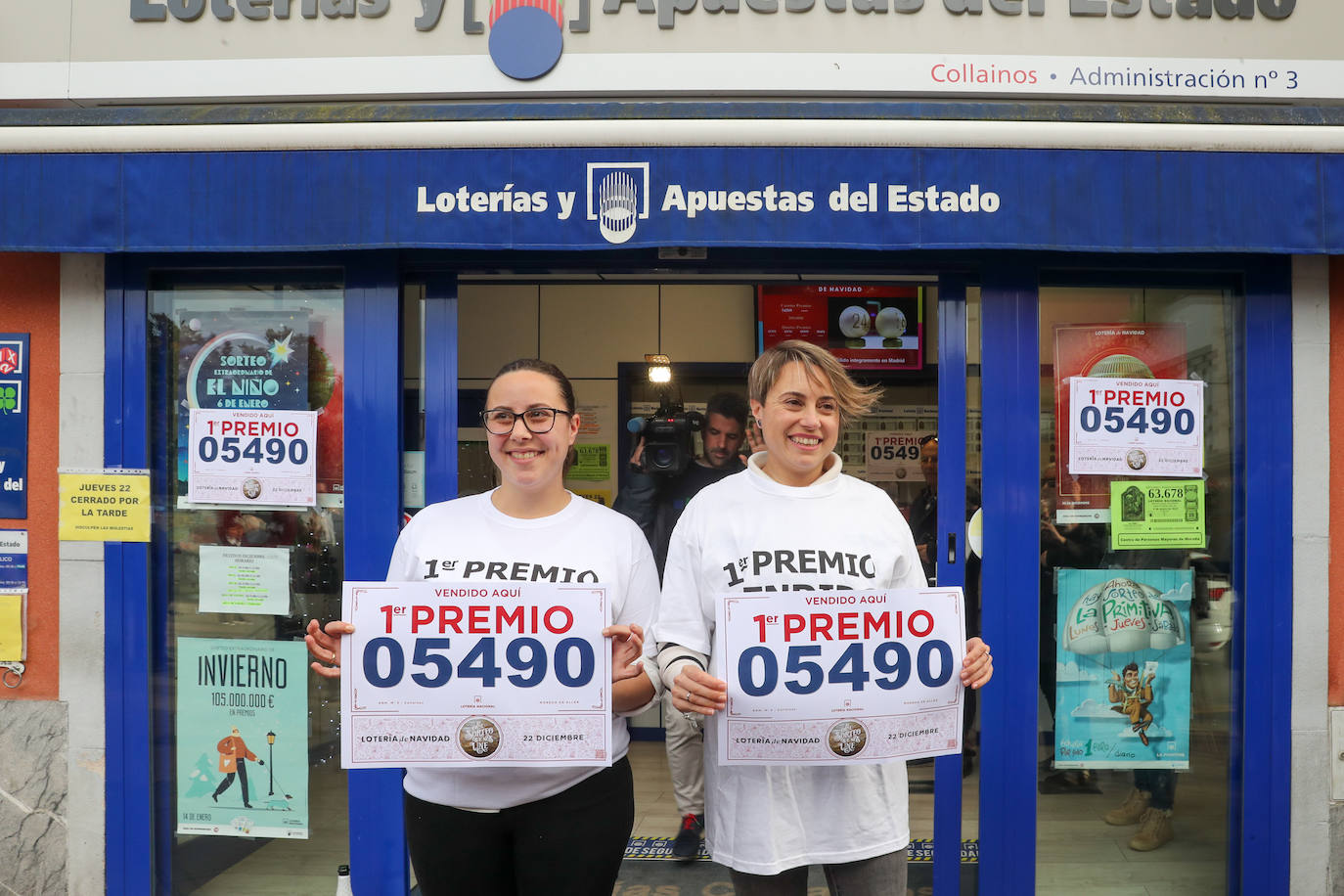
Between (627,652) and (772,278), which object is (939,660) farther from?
(772,278)

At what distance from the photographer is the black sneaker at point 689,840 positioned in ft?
13.5

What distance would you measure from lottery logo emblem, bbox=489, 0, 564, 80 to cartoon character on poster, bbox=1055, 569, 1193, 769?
2773mm

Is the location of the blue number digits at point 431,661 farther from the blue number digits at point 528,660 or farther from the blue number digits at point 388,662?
the blue number digits at point 528,660

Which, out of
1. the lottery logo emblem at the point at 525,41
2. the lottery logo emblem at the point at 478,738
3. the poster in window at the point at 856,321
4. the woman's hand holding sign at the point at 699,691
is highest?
the lottery logo emblem at the point at 525,41

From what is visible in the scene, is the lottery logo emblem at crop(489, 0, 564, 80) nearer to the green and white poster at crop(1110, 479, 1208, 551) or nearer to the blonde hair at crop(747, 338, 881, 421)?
the blonde hair at crop(747, 338, 881, 421)

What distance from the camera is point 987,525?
11.5 ft

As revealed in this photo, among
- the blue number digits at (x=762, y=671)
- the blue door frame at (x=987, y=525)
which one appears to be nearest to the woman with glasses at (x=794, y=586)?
the blue number digits at (x=762, y=671)

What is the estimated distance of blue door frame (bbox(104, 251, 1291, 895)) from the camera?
11.3 feet

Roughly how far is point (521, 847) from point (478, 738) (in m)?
0.27

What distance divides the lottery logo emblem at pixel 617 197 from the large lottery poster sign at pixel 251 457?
1.37 m

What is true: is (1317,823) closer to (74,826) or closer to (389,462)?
(389,462)

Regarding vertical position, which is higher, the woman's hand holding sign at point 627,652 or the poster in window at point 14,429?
the poster in window at point 14,429

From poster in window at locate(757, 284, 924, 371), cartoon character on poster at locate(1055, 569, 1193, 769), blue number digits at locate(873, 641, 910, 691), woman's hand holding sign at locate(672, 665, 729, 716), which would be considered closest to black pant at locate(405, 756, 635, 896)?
woman's hand holding sign at locate(672, 665, 729, 716)

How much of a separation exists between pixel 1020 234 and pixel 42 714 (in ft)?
13.0
